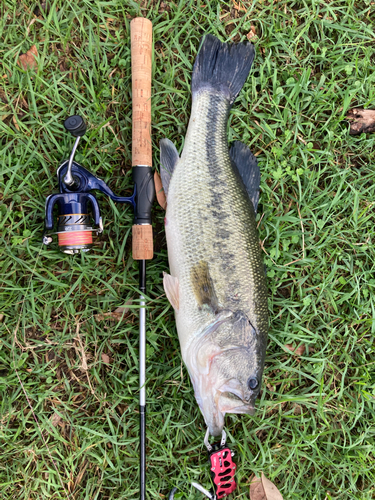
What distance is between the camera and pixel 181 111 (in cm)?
271

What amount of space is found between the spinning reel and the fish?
167 mm

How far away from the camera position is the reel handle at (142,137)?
2398 mm

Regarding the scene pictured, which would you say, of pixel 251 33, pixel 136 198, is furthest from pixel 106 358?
pixel 251 33

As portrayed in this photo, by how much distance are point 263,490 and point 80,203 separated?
248 centimetres

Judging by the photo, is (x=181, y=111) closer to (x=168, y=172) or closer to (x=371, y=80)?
(x=168, y=172)

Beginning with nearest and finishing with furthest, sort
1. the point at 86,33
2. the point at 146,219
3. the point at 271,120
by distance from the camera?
the point at 146,219 < the point at 86,33 < the point at 271,120

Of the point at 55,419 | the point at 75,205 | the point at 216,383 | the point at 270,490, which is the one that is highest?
the point at 75,205

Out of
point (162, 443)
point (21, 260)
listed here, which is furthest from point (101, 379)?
point (21, 260)

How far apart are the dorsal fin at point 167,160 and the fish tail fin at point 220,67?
482mm

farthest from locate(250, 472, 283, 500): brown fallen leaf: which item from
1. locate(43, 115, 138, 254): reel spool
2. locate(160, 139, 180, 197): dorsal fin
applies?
locate(160, 139, 180, 197): dorsal fin

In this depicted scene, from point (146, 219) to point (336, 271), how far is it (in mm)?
1612

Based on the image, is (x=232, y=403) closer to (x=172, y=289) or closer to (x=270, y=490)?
(x=172, y=289)

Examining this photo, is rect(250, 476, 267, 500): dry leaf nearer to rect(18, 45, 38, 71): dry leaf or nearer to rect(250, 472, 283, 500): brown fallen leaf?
rect(250, 472, 283, 500): brown fallen leaf

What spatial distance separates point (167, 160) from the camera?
2484 mm
